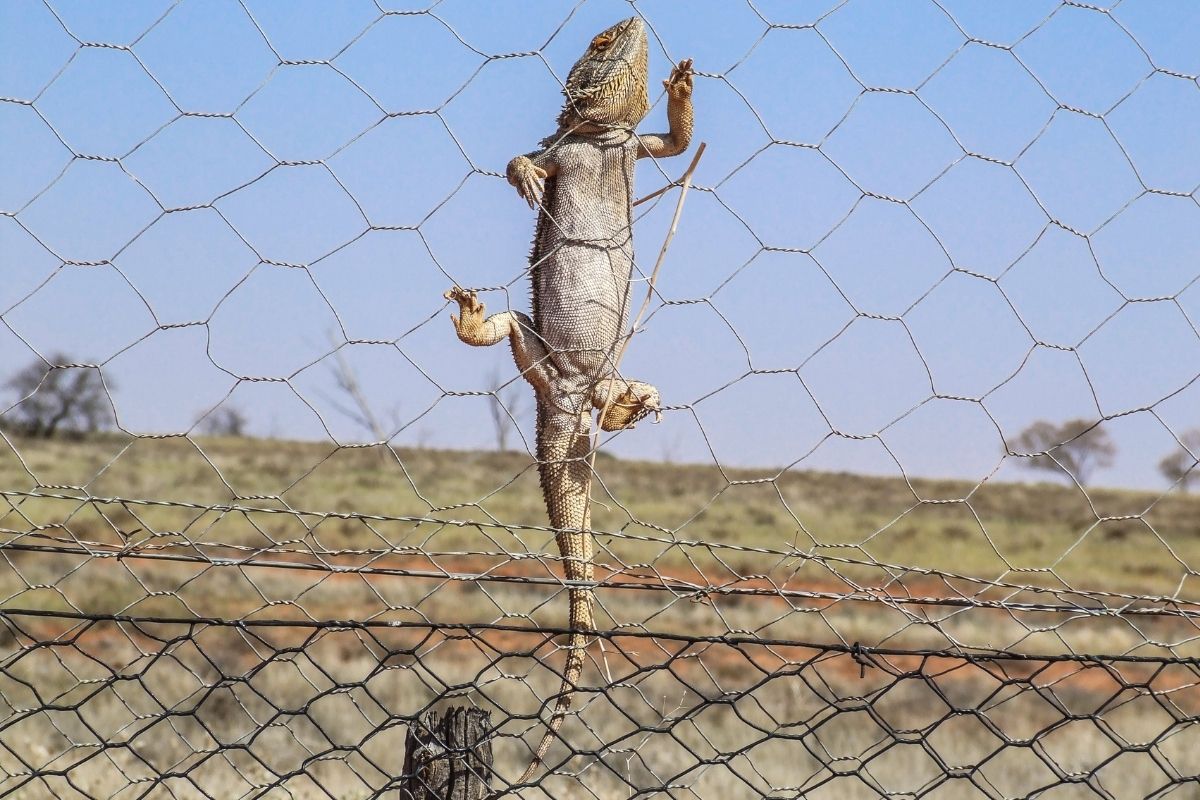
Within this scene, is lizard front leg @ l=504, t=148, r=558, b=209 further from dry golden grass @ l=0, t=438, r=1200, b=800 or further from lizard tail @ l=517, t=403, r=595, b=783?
dry golden grass @ l=0, t=438, r=1200, b=800

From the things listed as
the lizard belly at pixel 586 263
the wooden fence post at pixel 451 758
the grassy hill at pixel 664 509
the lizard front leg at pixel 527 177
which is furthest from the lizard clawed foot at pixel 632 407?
the grassy hill at pixel 664 509

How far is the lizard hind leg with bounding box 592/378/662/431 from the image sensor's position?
11.8 ft

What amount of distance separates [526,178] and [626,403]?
0.63 metres

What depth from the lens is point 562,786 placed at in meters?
6.68

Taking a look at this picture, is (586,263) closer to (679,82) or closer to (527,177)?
(527,177)

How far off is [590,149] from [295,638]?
798 cm

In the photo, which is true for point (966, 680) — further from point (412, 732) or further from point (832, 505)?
point (832, 505)

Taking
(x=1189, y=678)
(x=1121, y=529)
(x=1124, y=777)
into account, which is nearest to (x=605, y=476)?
(x=1121, y=529)

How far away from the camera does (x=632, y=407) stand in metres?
3.68

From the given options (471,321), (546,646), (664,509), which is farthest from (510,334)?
(664,509)

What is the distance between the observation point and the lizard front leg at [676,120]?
366cm

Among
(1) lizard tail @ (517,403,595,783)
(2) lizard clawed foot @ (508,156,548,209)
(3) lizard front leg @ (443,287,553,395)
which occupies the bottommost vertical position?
(1) lizard tail @ (517,403,595,783)

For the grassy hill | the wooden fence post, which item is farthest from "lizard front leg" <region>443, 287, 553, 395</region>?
the grassy hill

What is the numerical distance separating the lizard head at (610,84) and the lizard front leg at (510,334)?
522 millimetres
